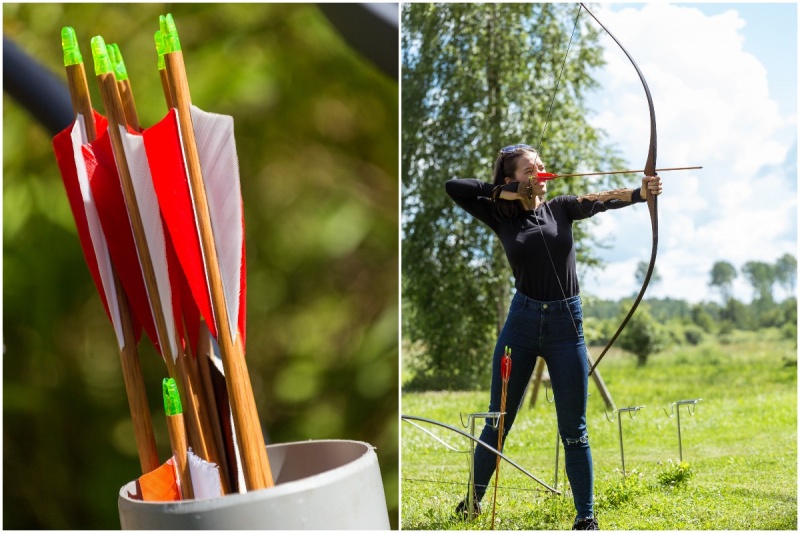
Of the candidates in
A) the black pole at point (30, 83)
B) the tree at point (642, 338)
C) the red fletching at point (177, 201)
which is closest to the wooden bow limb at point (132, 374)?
the red fletching at point (177, 201)

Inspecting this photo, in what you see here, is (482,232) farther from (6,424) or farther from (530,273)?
(6,424)

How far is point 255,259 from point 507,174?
2.09 ft

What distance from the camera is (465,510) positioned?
6.44 ft

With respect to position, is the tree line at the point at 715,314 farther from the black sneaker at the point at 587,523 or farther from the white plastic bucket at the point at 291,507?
the white plastic bucket at the point at 291,507

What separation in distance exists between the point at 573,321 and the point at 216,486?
2.78ft

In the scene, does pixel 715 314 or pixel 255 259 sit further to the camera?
pixel 715 314

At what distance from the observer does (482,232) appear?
3123 millimetres

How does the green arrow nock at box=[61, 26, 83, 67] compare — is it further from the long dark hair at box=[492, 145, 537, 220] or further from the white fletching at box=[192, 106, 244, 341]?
the long dark hair at box=[492, 145, 537, 220]

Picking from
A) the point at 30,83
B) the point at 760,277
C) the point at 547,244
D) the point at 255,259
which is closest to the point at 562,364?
the point at 547,244

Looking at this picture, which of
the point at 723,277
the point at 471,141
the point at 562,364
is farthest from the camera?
the point at 723,277

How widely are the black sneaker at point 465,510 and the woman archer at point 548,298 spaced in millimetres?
215

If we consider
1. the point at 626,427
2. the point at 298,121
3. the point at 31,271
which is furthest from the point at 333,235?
the point at 626,427

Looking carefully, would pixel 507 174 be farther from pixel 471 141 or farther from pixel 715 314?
pixel 715 314

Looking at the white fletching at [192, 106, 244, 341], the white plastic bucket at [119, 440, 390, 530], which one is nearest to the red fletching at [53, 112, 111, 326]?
the white fletching at [192, 106, 244, 341]
